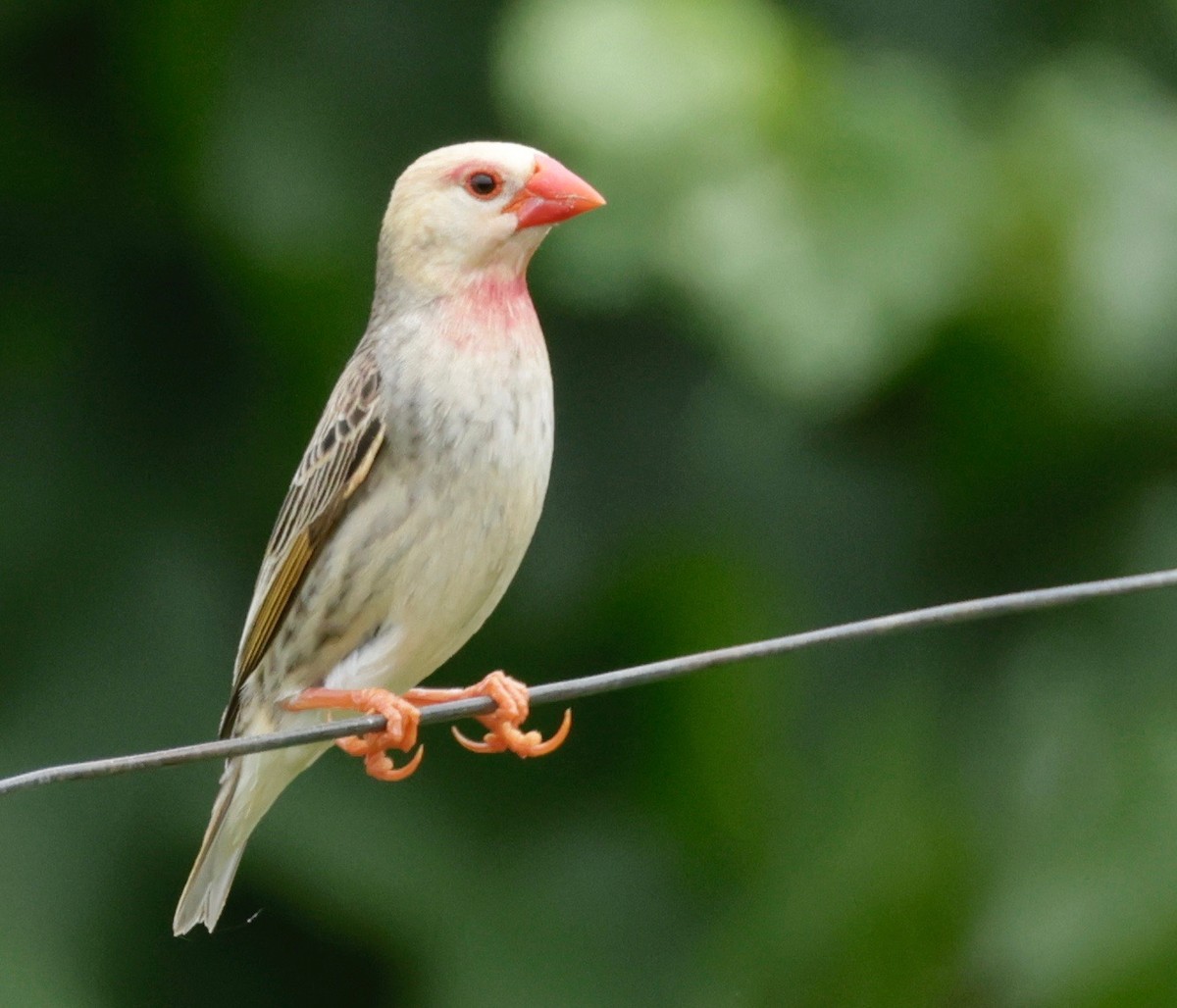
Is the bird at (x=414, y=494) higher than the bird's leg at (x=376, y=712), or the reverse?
the bird at (x=414, y=494)

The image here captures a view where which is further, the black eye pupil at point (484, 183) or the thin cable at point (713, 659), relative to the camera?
the black eye pupil at point (484, 183)

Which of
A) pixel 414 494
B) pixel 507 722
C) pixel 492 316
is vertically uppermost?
pixel 492 316

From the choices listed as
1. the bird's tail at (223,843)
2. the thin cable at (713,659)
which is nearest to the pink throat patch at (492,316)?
the bird's tail at (223,843)

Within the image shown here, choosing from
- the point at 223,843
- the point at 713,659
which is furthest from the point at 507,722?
the point at 713,659

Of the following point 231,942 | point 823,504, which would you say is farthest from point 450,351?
point 231,942

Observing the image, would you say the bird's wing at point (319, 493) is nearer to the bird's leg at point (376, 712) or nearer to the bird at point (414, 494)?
the bird at point (414, 494)

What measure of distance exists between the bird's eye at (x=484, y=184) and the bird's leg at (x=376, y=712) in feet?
3.53

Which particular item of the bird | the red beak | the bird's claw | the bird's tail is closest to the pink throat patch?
the bird

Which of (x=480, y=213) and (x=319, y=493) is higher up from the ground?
(x=480, y=213)

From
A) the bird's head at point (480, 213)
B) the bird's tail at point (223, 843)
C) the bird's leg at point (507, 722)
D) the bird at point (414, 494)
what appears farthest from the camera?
the bird's tail at point (223, 843)

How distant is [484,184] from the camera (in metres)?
4.73

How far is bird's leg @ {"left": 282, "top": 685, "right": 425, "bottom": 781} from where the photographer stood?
4.46 metres

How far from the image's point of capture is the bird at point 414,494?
4.43 m

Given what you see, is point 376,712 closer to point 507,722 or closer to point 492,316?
point 507,722
